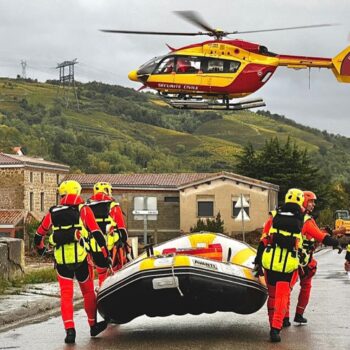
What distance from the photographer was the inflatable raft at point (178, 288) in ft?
34.7

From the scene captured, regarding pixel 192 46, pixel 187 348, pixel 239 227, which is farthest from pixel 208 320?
pixel 239 227

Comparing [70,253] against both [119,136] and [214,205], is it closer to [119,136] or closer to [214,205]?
[214,205]

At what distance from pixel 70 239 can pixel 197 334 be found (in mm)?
1926

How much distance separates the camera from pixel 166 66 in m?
29.8

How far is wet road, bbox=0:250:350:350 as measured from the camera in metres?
10.3

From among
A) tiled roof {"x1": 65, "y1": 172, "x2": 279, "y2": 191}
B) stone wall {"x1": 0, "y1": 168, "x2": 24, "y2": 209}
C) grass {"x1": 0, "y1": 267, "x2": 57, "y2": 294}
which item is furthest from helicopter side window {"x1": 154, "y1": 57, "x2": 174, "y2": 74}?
stone wall {"x1": 0, "y1": 168, "x2": 24, "y2": 209}

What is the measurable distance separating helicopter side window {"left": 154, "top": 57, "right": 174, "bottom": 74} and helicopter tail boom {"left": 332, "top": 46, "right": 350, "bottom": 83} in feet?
19.3

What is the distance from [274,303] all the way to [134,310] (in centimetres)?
166

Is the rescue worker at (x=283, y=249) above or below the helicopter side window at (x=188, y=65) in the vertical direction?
below

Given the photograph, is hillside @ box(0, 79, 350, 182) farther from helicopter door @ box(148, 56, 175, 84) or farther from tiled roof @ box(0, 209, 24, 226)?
helicopter door @ box(148, 56, 175, 84)

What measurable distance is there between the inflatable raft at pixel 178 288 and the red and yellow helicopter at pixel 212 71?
1793 centimetres

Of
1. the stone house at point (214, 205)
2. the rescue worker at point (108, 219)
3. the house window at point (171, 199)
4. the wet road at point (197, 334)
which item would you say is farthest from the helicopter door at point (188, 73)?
the house window at point (171, 199)

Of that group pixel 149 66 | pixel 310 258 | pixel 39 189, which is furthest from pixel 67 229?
pixel 39 189

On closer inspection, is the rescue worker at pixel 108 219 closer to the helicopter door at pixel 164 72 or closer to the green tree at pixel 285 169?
the helicopter door at pixel 164 72
